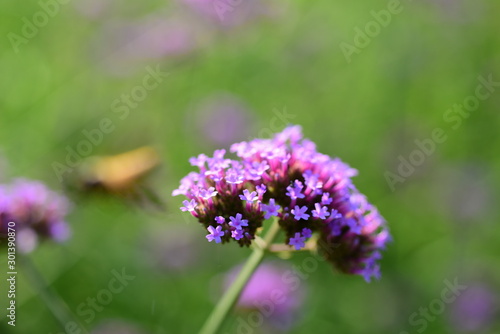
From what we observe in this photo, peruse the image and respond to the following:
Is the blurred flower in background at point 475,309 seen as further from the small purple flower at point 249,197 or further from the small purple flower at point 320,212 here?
the small purple flower at point 249,197

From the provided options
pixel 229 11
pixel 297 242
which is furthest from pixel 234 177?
pixel 229 11

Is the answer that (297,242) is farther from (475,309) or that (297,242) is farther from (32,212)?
(475,309)

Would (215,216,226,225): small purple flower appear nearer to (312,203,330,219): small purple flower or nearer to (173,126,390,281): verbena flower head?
(173,126,390,281): verbena flower head

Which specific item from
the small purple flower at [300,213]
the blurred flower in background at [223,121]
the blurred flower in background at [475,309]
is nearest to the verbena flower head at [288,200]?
the small purple flower at [300,213]

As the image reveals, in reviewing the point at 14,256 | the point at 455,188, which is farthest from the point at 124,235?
the point at 455,188

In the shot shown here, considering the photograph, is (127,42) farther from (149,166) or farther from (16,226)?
(16,226)
